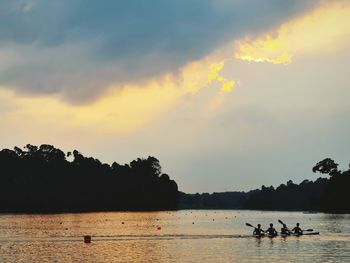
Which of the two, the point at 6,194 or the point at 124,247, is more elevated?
the point at 6,194

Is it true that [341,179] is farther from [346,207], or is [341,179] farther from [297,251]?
[297,251]

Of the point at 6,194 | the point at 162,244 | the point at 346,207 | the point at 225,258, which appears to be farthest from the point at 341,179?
the point at 225,258

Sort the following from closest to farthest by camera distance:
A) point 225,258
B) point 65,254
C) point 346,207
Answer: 1. point 225,258
2. point 65,254
3. point 346,207

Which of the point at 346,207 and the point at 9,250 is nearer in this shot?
the point at 9,250

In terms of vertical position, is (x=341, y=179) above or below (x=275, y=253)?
above

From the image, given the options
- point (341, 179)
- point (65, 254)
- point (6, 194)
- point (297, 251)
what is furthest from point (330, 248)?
point (6, 194)

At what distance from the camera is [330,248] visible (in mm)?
62219

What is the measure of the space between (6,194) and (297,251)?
154 m

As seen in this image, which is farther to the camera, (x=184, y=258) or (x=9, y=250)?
(x=9, y=250)

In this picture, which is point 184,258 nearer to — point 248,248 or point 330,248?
point 248,248

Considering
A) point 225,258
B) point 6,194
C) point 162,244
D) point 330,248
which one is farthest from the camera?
point 6,194

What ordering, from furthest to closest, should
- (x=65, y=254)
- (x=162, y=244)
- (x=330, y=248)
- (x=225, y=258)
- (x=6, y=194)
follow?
(x=6, y=194), (x=162, y=244), (x=330, y=248), (x=65, y=254), (x=225, y=258)

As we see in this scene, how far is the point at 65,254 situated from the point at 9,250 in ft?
23.0

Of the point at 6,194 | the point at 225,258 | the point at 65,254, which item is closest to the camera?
the point at 225,258
